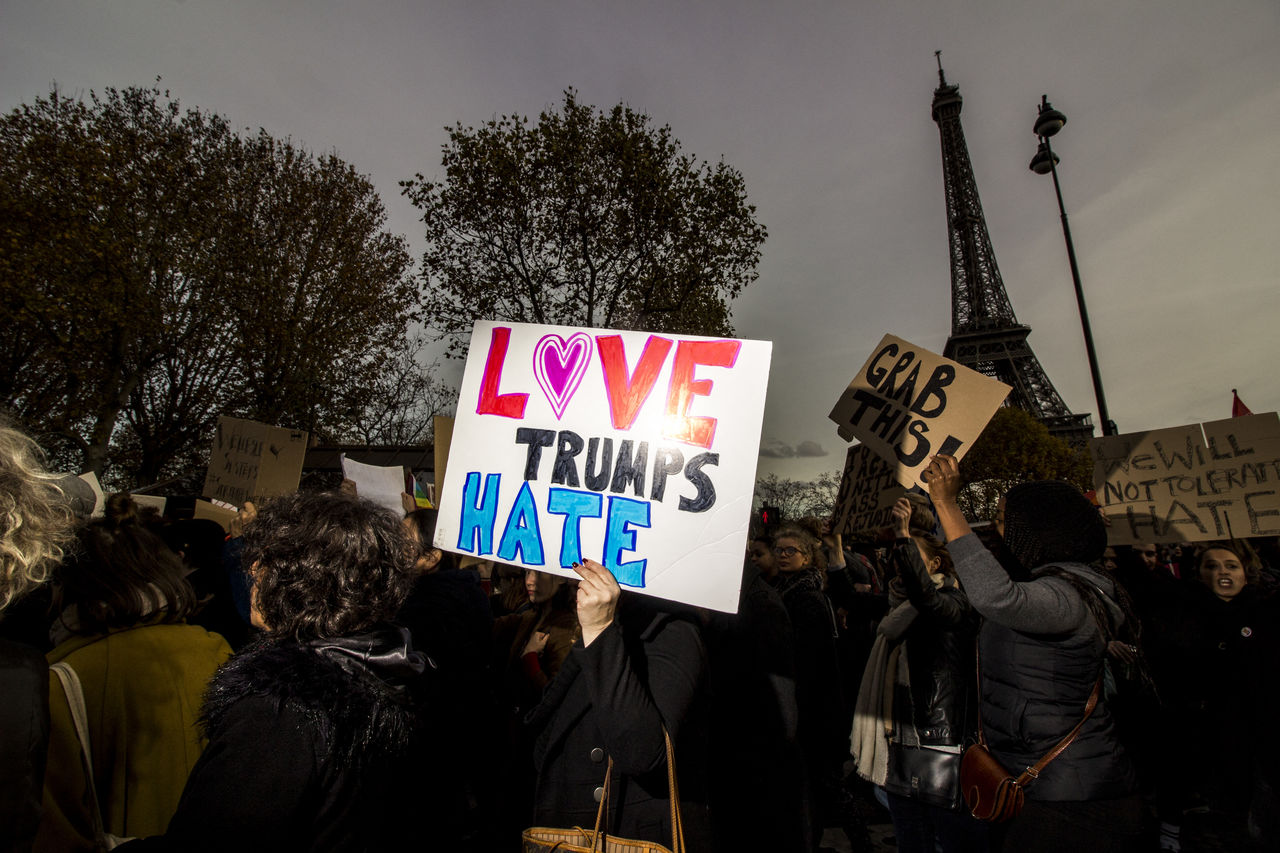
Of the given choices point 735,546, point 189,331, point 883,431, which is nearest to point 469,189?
point 189,331

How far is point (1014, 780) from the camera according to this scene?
6.91 ft

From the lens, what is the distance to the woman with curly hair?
4.21 feet

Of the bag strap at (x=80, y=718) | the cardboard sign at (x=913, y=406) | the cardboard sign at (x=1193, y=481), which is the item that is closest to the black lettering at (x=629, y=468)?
the bag strap at (x=80, y=718)

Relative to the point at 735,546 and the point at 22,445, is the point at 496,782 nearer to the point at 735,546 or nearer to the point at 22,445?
the point at 735,546

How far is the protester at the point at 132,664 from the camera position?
197 cm

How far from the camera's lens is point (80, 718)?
1695 mm

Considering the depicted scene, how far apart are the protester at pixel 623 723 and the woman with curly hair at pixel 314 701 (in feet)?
1.33

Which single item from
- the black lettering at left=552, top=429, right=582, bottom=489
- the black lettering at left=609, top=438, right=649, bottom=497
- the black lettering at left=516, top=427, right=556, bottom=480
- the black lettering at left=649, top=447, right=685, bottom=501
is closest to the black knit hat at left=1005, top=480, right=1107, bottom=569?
the black lettering at left=649, top=447, right=685, bottom=501

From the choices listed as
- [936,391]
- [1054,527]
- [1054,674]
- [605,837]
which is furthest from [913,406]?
[605,837]

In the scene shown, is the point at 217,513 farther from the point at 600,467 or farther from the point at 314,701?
the point at 314,701

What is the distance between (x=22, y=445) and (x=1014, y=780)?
2.77 metres

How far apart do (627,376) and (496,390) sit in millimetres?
530

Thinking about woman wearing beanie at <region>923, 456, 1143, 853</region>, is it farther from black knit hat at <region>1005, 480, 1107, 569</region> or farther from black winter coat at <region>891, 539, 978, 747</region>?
black winter coat at <region>891, 539, 978, 747</region>

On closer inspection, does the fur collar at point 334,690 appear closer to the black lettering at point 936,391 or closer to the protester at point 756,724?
the protester at point 756,724
